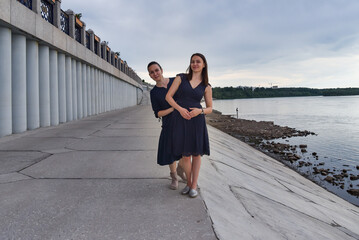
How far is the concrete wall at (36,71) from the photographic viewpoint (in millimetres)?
8391

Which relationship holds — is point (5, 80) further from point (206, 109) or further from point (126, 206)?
point (206, 109)

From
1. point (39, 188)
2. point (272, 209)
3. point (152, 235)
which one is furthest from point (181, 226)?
point (39, 188)

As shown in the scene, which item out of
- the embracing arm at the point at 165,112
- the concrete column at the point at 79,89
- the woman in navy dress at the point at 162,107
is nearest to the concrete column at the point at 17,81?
the concrete column at the point at 79,89

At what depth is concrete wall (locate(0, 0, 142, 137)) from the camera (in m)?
8.39

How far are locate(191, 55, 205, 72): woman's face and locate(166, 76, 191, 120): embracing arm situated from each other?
22cm

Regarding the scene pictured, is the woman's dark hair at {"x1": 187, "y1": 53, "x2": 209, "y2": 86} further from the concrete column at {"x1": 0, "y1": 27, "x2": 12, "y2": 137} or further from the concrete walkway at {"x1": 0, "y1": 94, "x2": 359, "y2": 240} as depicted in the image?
the concrete column at {"x1": 0, "y1": 27, "x2": 12, "y2": 137}

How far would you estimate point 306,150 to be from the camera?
16547 mm

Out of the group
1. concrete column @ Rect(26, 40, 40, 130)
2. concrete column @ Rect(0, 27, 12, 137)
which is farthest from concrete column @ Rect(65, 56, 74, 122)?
concrete column @ Rect(0, 27, 12, 137)

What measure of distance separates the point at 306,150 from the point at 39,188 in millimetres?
16685

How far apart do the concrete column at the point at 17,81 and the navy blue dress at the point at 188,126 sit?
849 centimetres

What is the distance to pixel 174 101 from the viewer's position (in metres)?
3.02

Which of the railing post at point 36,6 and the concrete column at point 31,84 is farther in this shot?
the concrete column at point 31,84

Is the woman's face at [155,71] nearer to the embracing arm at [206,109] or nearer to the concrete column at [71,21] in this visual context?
the embracing arm at [206,109]

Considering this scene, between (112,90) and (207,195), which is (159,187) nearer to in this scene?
(207,195)
